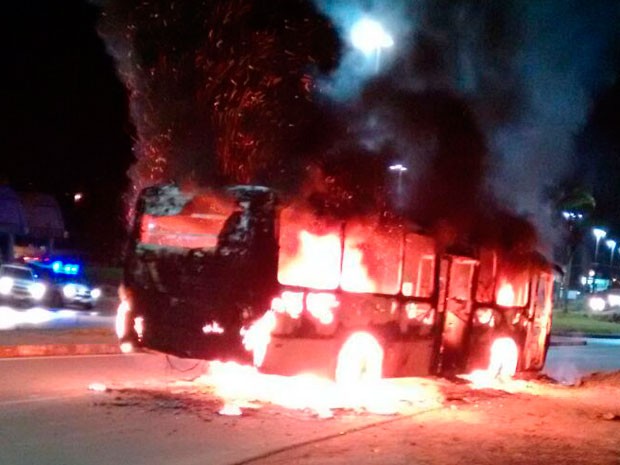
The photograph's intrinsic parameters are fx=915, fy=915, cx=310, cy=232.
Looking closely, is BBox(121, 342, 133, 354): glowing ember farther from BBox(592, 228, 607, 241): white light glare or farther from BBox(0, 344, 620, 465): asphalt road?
BBox(592, 228, 607, 241): white light glare

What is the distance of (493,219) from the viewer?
55.1 feet

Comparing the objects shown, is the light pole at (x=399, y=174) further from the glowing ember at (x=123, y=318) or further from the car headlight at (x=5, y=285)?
the car headlight at (x=5, y=285)

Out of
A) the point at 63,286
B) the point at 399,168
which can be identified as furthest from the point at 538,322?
the point at 63,286

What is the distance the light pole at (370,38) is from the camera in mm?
16672

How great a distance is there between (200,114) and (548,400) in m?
6.97

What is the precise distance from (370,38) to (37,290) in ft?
56.6

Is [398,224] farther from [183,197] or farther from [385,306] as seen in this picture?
[183,197]

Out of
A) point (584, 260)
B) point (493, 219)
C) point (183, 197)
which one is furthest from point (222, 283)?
point (584, 260)

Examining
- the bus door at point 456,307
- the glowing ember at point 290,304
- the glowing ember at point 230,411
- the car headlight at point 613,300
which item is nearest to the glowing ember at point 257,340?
the glowing ember at point 290,304

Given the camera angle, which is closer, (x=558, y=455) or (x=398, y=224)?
(x=558, y=455)

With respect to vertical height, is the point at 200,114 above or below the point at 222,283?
above

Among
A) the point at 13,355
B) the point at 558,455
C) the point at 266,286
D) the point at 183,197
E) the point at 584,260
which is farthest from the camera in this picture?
the point at 584,260

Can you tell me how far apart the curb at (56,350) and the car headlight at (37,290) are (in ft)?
40.4

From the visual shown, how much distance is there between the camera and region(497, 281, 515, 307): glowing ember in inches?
671
